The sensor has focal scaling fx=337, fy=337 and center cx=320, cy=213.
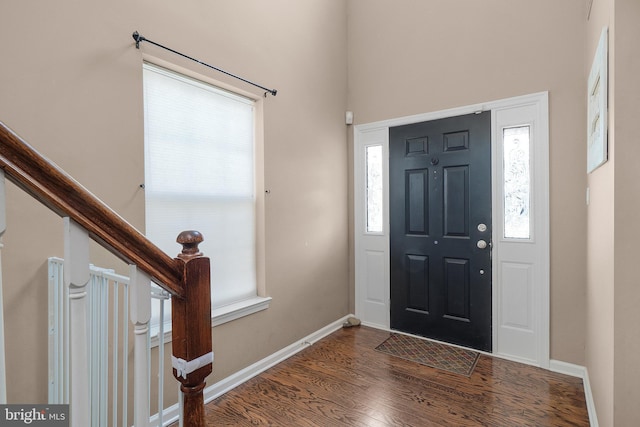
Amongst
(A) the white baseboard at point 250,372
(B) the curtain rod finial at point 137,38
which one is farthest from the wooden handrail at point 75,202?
(B) the curtain rod finial at point 137,38

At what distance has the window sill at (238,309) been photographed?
7.52 feet

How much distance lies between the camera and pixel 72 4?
5.39ft

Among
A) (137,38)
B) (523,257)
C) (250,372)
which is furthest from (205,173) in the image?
(523,257)

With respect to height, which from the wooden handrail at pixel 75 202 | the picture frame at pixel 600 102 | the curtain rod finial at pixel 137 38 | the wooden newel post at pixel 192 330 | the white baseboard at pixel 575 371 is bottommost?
the white baseboard at pixel 575 371

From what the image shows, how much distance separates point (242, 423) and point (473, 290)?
2.13 meters

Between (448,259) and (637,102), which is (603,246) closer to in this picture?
(637,102)

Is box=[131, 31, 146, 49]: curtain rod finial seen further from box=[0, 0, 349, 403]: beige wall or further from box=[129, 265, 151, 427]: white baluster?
box=[129, 265, 151, 427]: white baluster

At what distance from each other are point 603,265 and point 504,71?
5.95 ft

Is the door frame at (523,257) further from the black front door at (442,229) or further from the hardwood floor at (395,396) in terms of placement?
the hardwood floor at (395,396)

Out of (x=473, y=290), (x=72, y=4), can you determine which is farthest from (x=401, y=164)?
(x=72, y=4)

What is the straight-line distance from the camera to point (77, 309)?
0.63 metres

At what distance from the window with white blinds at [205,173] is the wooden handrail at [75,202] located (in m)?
1.43

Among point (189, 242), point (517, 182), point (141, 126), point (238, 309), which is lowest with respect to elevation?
point (238, 309)

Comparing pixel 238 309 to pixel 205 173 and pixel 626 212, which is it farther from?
pixel 626 212
